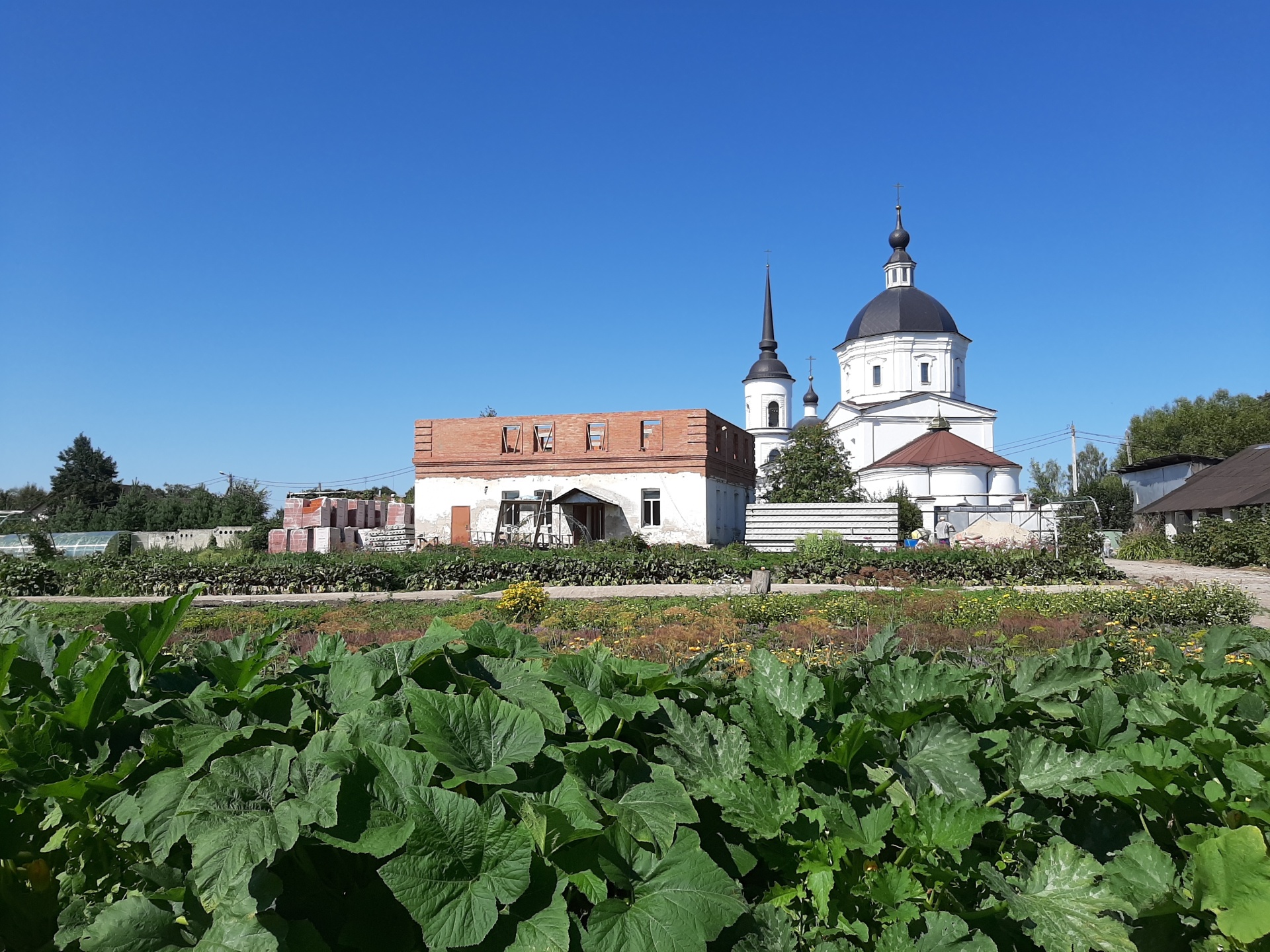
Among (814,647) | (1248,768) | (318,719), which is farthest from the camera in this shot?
(814,647)

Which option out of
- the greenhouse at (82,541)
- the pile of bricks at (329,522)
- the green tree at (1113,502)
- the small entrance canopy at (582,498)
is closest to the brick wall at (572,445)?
the small entrance canopy at (582,498)

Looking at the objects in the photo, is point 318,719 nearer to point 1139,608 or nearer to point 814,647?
point 814,647

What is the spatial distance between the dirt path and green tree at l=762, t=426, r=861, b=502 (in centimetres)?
1303

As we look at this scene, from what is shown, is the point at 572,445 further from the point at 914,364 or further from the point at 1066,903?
the point at 1066,903

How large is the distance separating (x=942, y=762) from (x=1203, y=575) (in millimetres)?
22517

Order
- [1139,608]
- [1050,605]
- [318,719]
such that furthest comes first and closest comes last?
[1050,605] < [1139,608] < [318,719]

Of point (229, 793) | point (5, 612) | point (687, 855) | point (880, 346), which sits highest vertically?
point (880, 346)

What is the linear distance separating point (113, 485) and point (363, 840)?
73714 millimetres

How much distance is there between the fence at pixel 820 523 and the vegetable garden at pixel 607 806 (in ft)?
71.4

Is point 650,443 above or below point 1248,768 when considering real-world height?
above

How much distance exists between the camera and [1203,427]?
61.1m

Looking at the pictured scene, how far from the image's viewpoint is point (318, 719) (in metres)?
1.54

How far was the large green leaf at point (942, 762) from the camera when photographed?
1495 mm

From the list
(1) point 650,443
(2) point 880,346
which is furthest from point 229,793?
(2) point 880,346
